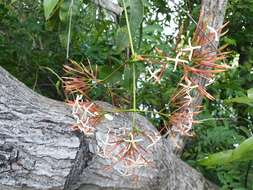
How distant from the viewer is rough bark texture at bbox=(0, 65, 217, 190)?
3.80ft

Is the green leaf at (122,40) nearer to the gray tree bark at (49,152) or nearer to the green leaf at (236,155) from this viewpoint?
the gray tree bark at (49,152)

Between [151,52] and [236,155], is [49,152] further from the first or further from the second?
[151,52]

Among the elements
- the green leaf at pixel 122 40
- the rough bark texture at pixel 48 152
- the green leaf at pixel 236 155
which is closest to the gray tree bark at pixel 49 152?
the rough bark texture at pixel 48 152

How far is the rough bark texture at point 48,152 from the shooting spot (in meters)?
1.16

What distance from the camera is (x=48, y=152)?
1.17m

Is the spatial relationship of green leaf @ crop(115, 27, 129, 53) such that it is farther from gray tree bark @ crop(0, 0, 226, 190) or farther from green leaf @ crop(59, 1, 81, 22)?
gray tree bark @ crop(0, 0, 226, 190)

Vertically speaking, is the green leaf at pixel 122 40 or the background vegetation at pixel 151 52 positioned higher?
the green leaf at pixel 122 40

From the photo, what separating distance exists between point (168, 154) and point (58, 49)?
0.74 metres

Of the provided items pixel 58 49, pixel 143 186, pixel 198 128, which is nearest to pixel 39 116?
pixel 143 186

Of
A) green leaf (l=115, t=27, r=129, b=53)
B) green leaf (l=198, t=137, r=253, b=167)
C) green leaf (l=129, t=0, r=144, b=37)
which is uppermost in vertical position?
green leaf (l=129, t=0, r=144, b=37)

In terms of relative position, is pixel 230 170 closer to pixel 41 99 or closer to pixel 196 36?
pixel 41 99

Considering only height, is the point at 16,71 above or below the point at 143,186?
above

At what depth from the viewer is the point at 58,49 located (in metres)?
1.95

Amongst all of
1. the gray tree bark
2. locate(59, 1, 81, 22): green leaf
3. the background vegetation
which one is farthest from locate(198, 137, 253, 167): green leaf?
locate(59, 1, 81, 22): green leaf
